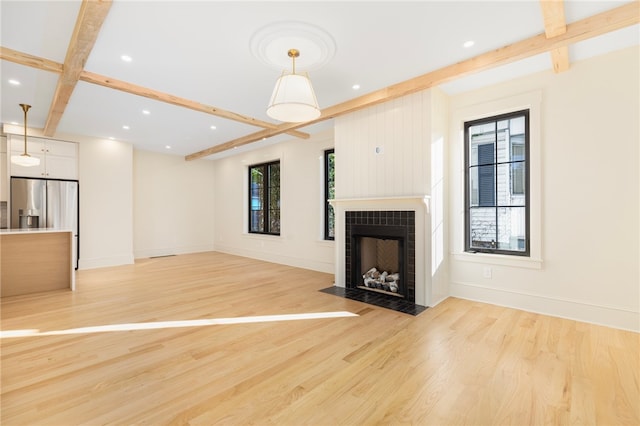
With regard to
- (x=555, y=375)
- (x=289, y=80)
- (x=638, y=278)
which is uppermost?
(x=289, y=80)

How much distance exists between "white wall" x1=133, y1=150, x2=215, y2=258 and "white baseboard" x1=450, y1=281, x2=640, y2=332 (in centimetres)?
696

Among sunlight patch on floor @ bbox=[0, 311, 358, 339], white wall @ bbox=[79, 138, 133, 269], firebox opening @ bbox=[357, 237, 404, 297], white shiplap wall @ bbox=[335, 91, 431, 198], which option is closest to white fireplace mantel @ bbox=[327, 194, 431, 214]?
white shiplap wall @ bbox=[335, 91, 431, 198]

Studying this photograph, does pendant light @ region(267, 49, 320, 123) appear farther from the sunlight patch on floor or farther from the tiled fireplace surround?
the sunlight patch on floor

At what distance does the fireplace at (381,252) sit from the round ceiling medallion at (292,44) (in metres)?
2.08

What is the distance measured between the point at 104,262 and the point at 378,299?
590 centimetres

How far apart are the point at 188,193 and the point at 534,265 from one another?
7.93 m

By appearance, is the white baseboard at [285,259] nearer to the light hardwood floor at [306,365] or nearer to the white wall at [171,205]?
the white wall at [171,205]

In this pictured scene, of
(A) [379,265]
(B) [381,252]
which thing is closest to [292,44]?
(B) [381,252]

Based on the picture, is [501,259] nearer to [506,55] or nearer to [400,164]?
[400,164]

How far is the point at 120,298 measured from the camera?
3873 millimetres

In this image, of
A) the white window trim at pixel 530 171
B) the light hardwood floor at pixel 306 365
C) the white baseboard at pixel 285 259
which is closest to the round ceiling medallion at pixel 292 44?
the white window trim at pixel 530 171

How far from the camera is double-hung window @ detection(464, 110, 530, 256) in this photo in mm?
3500

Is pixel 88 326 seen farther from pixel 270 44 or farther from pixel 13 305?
pixel 270 44

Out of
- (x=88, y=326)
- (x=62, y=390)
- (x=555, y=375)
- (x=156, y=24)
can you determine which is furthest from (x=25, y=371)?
(x=555, y=375)
